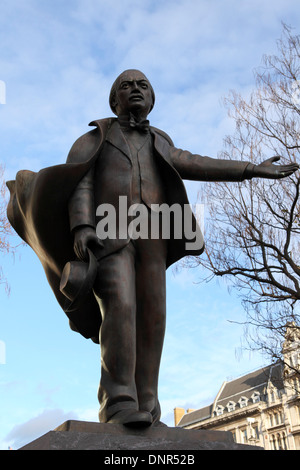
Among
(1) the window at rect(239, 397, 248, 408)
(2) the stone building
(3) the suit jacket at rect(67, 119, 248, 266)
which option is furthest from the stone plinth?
(1) the window at rect(239, 397, 248, 408)

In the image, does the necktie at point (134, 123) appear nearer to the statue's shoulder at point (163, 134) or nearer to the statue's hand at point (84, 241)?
the statue's shoulder at point (163, 134)

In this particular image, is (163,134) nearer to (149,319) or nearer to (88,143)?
(88,143)

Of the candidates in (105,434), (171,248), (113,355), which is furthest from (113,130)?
(105,434)

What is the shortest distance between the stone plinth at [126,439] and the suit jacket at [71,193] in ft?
3.31

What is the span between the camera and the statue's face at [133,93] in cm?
351

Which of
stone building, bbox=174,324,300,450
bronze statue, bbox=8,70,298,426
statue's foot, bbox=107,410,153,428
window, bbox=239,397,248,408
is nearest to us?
statue's foot, bbox=107,410,153,428

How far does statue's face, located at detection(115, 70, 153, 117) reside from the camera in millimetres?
3506

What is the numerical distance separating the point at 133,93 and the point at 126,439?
224 cm

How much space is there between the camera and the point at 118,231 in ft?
10.3

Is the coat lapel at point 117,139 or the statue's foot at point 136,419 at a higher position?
the coat lapel at point 117,139

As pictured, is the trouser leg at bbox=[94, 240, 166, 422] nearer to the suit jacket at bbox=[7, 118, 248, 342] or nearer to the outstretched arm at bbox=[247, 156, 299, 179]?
the suit jacket at bbox=[7, 118, 248, 342]

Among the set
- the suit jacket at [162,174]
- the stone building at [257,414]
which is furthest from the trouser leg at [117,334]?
the stone building at [257,414]

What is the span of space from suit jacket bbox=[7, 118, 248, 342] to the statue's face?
5.7 inches
